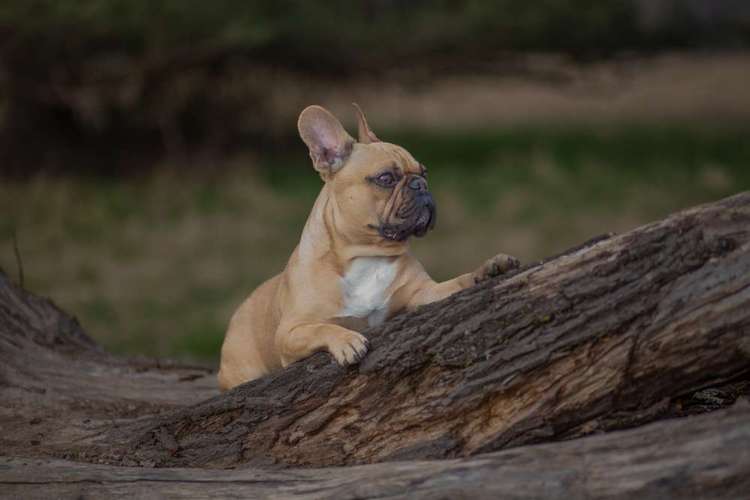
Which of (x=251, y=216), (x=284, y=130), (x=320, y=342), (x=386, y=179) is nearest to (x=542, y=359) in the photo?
(x=320, y=342)

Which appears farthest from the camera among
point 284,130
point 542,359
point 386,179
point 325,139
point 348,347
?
point 284,130

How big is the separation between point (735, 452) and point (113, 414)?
122 inches

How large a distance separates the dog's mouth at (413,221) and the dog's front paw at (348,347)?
562mm

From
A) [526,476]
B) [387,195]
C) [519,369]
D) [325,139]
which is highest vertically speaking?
[325,139]

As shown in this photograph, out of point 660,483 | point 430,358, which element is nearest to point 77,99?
point 430,358

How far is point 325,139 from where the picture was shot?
4957 millimetres

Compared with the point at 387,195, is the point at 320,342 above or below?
below

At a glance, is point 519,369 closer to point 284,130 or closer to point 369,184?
point 369,184

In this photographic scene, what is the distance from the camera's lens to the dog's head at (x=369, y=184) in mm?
4730

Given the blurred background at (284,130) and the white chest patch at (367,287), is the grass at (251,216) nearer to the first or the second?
the blurred background at (284,130)

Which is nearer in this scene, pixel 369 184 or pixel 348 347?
pixel 348 347

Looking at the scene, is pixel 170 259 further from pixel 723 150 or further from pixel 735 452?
pixel 735 452

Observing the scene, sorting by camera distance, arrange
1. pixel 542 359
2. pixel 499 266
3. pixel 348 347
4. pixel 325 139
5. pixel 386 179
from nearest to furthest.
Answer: pixel 542 359 → pixel 348 347 → pixel 499 266 → pixel 386 179 → pixel 325 139

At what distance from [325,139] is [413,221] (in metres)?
0.58
